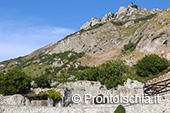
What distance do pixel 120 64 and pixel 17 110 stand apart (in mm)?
41466

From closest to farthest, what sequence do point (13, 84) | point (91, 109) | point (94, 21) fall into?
1. point (91, 109)
2. point (13, 84)
3. point (94, 21)

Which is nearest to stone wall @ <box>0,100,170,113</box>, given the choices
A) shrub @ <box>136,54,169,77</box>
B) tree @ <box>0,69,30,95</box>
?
tree @ <box>0,69,30,95</box>

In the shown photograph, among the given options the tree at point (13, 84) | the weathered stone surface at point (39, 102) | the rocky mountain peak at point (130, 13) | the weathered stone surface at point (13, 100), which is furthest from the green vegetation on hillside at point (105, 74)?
the rocky mountain peak at point (130, 13)

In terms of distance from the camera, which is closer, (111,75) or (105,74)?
(105,74)

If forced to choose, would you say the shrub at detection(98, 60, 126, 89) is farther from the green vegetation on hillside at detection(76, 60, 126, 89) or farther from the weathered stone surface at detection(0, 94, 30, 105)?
the weathered stone surface at detection(0, 94, 30, 105)

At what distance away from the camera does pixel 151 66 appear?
51500 mm

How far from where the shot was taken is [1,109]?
1684cm

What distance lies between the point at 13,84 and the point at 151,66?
3772 centimetres

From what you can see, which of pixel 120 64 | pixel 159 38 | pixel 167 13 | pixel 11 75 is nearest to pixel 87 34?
pixel 167 13

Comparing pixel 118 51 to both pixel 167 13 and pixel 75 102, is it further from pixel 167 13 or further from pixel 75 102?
pixel 75 102

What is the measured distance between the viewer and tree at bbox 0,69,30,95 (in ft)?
105

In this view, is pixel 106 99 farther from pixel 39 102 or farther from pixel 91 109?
pixel 91 109

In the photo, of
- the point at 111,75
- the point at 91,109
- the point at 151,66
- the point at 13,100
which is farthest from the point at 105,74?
the point at 91,109

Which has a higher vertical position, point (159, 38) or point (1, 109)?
point (159, 38)
